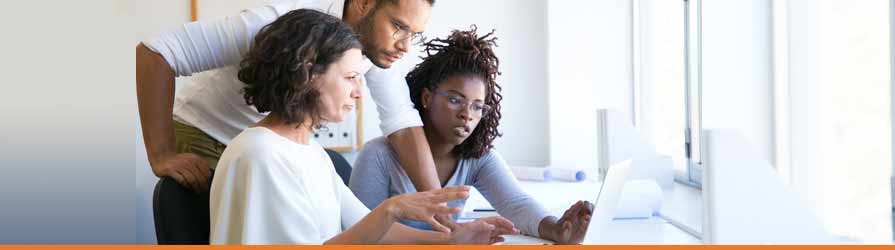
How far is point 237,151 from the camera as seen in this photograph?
0.84 metres

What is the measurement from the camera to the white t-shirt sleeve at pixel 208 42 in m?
0.96

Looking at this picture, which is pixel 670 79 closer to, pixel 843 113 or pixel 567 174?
pixel 567 174

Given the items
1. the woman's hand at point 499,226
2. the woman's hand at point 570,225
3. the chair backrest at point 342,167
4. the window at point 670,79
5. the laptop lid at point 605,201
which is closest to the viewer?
the laptop lid at point 605,201

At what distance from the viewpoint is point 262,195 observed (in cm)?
83

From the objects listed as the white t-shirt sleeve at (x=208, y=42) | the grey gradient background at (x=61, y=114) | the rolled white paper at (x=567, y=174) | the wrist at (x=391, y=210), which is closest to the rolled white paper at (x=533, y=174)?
the rolled white paper at (x=567, y=174)

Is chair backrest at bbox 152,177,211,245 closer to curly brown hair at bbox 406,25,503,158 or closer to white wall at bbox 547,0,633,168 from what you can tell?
curly brown hair at bbox 406,25,503,158

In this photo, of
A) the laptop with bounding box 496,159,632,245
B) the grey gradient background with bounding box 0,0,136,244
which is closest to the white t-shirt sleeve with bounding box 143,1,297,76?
the grey gradient background with bounding box 0,0,136,244

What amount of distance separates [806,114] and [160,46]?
0.84m

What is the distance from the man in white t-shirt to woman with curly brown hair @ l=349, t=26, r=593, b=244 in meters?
0.04

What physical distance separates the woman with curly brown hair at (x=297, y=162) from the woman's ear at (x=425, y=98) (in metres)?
0.28

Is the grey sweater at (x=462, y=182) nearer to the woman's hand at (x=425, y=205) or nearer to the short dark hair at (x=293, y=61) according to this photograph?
the short dark hair at (x=293, y=61)

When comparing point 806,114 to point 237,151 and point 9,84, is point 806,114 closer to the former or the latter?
point 237,151

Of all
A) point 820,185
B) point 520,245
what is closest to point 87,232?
point 520,245

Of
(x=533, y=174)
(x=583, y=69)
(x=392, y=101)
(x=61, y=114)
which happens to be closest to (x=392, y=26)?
(x=392, y=101)
